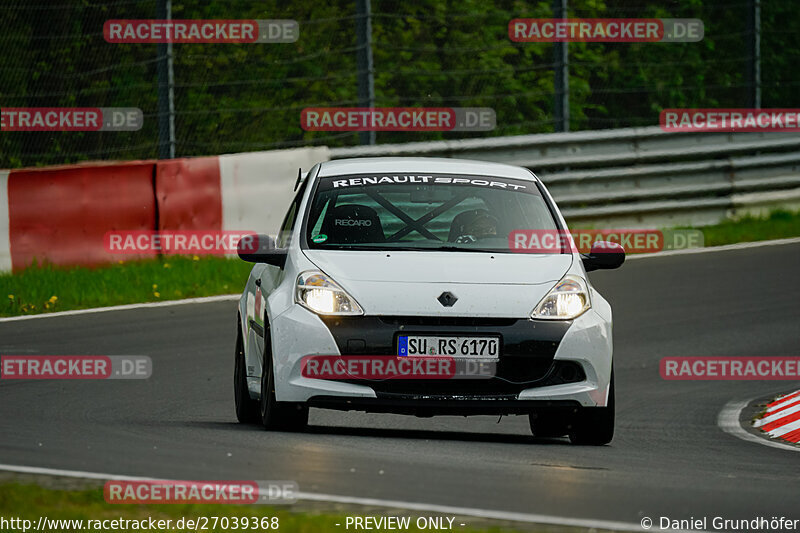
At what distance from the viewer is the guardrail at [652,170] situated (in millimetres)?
18891

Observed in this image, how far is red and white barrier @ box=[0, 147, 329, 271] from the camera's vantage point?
16078 millimetres

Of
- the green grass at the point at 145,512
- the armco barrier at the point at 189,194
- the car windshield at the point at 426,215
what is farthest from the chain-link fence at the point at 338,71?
the green grass at the point at 145,512

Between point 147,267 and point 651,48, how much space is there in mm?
11511


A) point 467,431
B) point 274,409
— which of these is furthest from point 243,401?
point 467,431

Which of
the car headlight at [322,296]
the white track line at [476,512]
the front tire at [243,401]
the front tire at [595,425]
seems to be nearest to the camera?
the white track line at [476,512]

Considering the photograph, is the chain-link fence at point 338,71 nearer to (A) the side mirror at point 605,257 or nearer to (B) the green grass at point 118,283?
(B) the green grass at point 118,283

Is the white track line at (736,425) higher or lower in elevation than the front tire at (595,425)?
lower

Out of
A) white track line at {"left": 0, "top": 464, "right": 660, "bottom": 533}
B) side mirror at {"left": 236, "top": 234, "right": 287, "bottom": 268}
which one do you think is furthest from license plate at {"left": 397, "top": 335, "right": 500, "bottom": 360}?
white track line at {"left": 0, "top": 464, "right": 660, "bottom": 533}

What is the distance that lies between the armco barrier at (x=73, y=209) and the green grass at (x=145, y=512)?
9794mm

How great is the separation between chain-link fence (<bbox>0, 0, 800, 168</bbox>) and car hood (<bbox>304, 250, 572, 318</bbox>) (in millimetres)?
8862

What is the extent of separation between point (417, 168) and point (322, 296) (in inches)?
60.2

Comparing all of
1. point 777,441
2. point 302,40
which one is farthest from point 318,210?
point 302,40

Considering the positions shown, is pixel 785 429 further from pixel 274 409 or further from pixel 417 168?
pixel 274 409

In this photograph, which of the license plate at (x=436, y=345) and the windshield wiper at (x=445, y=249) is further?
the windshield wiper at (x=445, y=249)
